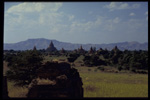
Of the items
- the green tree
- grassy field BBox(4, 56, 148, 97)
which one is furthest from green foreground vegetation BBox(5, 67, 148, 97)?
the green tree

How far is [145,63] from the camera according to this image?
41312 millimetres

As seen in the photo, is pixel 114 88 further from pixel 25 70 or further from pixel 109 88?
pixel 25 70

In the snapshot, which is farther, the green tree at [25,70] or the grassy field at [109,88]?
the green tree at [25,70]

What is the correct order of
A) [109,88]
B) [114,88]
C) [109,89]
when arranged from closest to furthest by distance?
[109,89] < [109,88] < [114,88]

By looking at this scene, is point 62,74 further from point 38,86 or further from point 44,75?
point 38,86

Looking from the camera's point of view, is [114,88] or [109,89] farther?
[114,88]

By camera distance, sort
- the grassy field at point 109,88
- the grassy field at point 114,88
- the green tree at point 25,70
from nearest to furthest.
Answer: the grassy field at point 109,88, the grassy field at point 114,88, the green tree at point 25,70

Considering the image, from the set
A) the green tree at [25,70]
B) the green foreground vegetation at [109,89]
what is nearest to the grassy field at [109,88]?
the green foreground vegetation at [109,89]

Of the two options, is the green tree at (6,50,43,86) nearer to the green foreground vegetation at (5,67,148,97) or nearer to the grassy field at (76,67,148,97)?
the green foreground vegetation at (5,67,148,97)

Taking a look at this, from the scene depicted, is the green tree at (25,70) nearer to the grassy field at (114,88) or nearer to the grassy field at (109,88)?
the grassy field at (109,88)

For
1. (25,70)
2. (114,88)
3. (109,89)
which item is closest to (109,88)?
(109,89)

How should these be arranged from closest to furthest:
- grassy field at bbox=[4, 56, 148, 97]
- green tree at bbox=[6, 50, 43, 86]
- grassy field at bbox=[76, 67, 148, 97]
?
grassy field at bbox=[4, 56, 148, 97]
grassy field at bbox=[76, 67, 148, 97]
green tree at bbox=[6, 50, 43, 86]

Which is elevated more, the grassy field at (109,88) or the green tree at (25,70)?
the green tree at (25,70)

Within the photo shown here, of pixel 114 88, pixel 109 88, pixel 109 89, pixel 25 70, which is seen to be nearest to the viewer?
pixel 25 70
